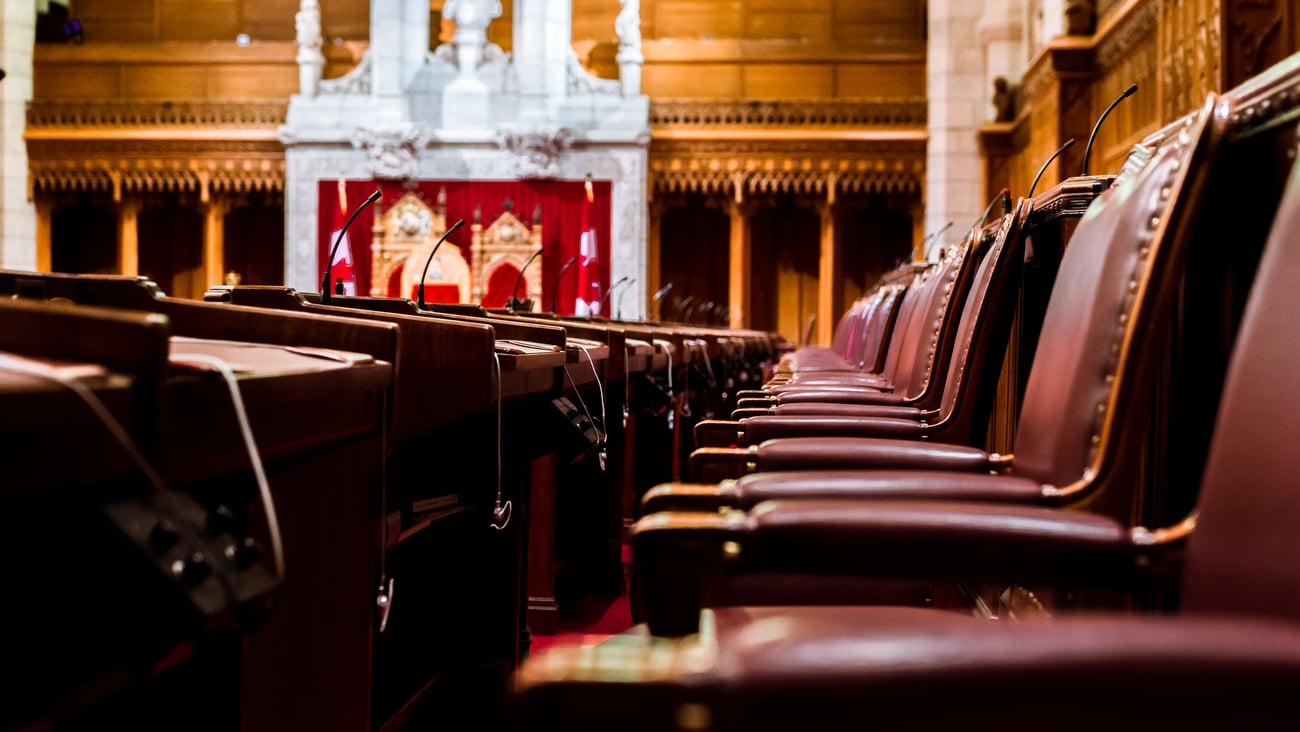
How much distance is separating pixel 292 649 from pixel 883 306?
3.74 meters

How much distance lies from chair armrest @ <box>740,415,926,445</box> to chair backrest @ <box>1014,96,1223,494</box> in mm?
451

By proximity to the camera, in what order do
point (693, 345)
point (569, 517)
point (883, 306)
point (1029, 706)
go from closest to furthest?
1. point (1029, 706)
2. point (569, 517)
3. point (693, 345)
4. point (883, 306)

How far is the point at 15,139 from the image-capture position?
1253 centimetres

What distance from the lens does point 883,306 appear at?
4.77 meters

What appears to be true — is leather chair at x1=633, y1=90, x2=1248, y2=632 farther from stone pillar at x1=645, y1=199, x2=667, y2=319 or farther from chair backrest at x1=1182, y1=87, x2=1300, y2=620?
stone pillar at x1=645, y1=199, x2=667, y2=319

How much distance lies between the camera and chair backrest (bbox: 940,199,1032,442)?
1.76 meters

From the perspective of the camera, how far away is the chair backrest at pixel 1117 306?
1.09m

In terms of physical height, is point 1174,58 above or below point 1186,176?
above

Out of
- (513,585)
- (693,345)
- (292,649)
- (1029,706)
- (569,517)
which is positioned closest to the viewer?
(1029,706)

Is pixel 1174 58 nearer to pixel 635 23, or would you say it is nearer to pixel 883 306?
pixel 883 306

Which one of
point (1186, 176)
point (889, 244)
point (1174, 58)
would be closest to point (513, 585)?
point (1186, 176)

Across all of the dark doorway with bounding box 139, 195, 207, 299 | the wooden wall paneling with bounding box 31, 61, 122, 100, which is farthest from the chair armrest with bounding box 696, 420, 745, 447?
the dark doorway with bounding box 139, 195, 207, 299

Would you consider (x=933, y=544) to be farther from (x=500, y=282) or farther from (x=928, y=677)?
(x=500, y=282)

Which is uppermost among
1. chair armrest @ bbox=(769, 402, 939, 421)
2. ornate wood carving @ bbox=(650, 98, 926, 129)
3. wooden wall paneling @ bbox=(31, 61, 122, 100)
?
wooden wall paneling @ bbox=(31, 61, 122, 100)
